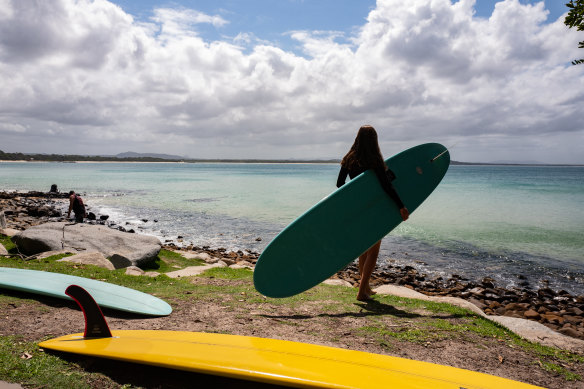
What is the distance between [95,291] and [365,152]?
3874 mm

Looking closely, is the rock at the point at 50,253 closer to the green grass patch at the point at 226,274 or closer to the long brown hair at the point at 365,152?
the green grass patch at the point at 226,274

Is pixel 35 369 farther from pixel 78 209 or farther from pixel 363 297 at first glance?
pixel 78 209

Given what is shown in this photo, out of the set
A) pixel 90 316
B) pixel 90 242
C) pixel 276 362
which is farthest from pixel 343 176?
pixel 90 242

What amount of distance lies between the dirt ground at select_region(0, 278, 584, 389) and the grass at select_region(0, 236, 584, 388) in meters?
0.04

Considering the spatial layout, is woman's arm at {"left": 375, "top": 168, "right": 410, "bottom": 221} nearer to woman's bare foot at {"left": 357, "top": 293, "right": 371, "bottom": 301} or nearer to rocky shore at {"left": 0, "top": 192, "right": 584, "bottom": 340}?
woman's bare foot at {"left": 357, "top": 293, "right": 371, "bottom": 301}

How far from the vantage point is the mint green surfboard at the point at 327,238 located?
4.12 m

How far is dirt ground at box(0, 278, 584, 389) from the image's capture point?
2691 millimetres

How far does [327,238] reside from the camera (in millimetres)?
4305

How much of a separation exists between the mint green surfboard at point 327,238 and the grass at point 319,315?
Answer: 51cm

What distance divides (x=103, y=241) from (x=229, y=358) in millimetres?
7999

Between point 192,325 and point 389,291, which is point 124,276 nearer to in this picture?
point 192,325

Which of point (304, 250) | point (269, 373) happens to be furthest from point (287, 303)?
point (269, 373)

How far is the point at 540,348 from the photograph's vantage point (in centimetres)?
364

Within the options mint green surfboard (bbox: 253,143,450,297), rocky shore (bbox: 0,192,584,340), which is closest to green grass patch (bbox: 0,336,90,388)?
mint green surfboard (bbox: 253,143,450,297)
